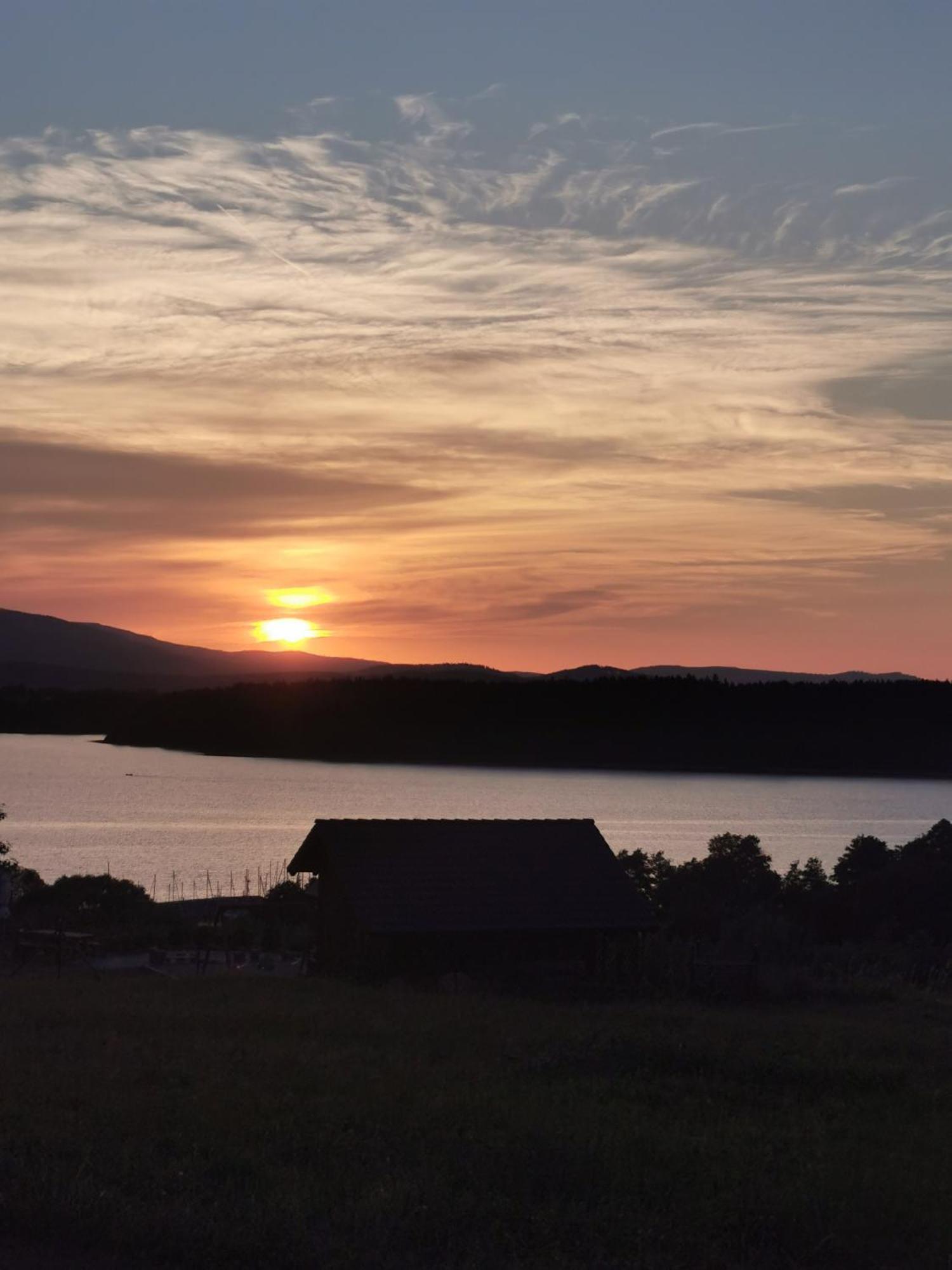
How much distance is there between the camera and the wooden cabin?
31.9 meters

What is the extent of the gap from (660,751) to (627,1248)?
559 feet

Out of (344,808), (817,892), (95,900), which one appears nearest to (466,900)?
(95,900)

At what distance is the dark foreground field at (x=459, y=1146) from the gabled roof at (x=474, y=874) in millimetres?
11947

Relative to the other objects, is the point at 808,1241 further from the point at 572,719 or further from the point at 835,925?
the point at 572,719

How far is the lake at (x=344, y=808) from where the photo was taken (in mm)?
92562

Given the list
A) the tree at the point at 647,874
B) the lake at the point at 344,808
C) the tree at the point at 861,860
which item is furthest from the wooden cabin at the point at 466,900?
the lake at the point at 344,808

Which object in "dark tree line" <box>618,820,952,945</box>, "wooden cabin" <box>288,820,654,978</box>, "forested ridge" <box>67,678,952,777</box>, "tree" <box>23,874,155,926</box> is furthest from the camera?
"forested ridge" <box>67,678,952,777</box>

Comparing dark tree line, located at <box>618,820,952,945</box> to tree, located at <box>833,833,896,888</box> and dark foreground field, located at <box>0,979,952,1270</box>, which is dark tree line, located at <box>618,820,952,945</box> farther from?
dark foreground field, located at <box>0,979,952,1270</box>

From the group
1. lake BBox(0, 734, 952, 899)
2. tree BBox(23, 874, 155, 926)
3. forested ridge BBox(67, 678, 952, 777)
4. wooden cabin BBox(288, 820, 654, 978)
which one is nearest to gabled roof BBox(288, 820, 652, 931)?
wooden cabin BBox(288, 820, 654, 978)

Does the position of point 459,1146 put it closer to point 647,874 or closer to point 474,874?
point 474,874

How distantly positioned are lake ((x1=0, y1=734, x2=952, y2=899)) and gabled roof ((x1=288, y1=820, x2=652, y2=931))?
3838cm

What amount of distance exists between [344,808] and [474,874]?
9237 centimetres

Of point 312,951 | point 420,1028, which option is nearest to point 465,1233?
point 420,1028

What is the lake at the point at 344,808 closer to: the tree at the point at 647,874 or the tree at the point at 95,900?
the tree at the point at 95,900
